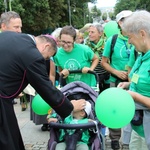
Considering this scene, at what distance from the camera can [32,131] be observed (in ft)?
16.7

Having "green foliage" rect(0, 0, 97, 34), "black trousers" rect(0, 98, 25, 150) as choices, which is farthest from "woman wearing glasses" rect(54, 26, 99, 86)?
"green foliage" rect(0, 0, 97, 34)

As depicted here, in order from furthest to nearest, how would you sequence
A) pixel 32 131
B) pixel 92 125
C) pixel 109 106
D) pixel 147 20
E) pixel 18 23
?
pixel 32 131 < pixel 18 23 < pixel 92 125 < pixel 147 20 < pixel 109 106

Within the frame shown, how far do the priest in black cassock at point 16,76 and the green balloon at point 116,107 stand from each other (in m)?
0.48

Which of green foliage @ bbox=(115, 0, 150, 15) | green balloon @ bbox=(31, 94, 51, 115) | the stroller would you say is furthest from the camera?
green foliage @ bbox=(115, 0, 150, 15)

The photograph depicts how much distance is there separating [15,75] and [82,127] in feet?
2.81

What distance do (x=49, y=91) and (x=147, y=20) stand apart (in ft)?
3.22

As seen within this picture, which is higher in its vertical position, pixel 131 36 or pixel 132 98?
pixel 131 36

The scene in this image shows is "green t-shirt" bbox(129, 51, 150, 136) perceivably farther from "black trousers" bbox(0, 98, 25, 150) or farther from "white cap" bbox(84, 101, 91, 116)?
"black trousers" bbox(0, 98, 25, 150)

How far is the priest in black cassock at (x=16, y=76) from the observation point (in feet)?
7.27

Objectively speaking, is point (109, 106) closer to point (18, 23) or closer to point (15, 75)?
point (15, 75)

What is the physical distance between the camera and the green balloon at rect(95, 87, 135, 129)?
6.98 feet

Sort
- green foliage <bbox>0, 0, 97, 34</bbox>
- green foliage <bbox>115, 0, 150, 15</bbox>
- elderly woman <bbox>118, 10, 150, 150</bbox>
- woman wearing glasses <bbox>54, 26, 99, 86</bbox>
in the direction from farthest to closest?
1. green foliage <bbox>115, 0, 150, 15</bbox>
2. green foliage <bbox>0, 0, 97, 34</bbox>
3. woman wearing glasses <bbox>54, 26, 99, 86</bbox>
4. elderly woman <bbox>118, 10, 150, 150</bbox>

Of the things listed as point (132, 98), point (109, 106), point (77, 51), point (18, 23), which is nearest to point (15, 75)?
point (109, 106)

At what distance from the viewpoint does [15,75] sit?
227 cm
